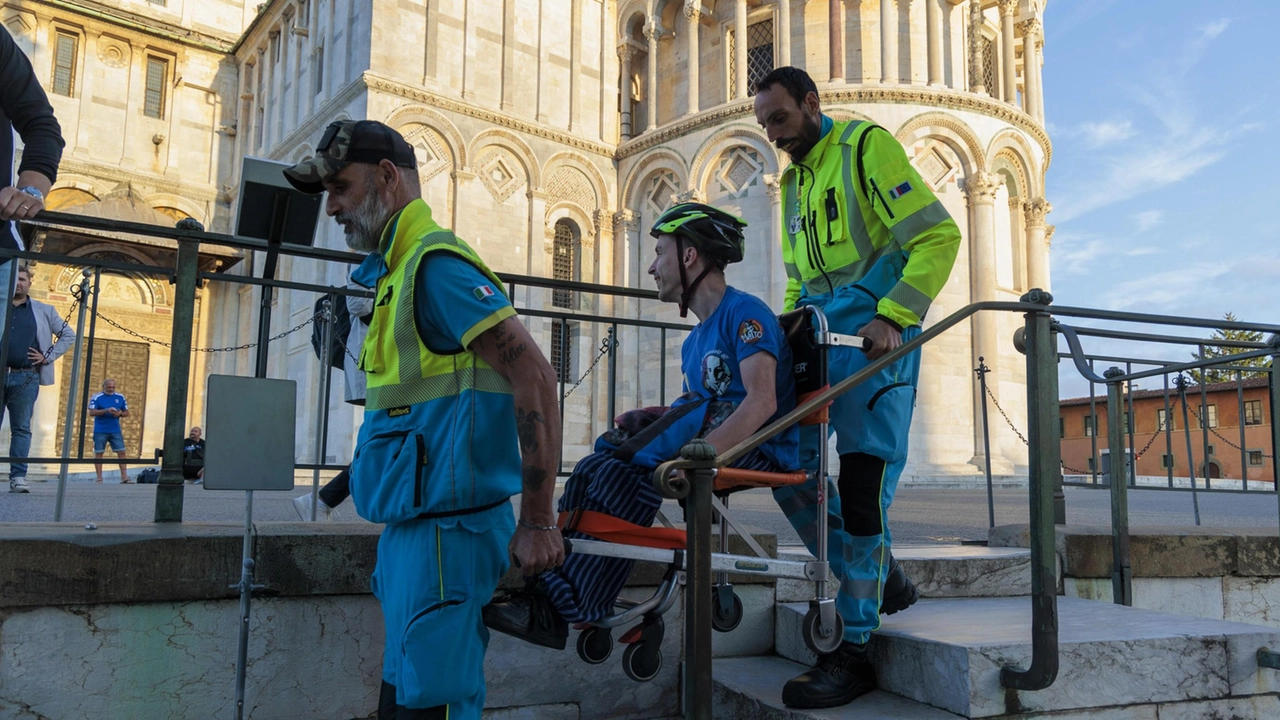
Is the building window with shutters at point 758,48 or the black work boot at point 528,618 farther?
the building window with shutters at point 758,48

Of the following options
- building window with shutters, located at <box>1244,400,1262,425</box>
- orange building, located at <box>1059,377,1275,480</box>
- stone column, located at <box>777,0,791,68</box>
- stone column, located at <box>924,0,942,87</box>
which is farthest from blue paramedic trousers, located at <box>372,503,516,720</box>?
building window with shutters, located at <box>1244,400,1262,425</box>

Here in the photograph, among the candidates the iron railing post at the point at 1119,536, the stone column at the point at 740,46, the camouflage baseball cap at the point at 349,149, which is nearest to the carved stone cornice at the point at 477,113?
the stone column at the point at 740,46

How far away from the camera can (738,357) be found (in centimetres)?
307

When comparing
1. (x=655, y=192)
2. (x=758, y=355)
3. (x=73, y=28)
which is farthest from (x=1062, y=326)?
(x=73, y=28)

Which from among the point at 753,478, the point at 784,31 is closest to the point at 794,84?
the point at 753,478

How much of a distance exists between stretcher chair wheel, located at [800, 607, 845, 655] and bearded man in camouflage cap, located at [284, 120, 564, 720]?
1090 millimetres

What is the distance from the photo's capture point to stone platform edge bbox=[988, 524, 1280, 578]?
186 inches

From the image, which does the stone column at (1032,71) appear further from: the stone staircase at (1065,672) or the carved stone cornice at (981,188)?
the stone staircase at (1065,672)

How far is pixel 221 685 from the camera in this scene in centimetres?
326

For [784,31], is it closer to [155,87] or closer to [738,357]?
[155,87]

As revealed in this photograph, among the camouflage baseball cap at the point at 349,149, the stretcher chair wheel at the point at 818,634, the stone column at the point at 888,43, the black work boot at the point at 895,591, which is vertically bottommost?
the stretcher chair wheel at the point at 818,634

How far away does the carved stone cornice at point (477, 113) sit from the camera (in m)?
22.0

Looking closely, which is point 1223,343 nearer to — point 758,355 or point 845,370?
point 845,370

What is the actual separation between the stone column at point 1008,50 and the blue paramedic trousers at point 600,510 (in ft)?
84.4
